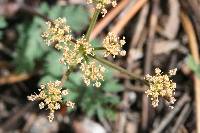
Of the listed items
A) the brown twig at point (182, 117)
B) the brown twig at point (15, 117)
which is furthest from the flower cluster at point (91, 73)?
the brown twig at point (15, 117)

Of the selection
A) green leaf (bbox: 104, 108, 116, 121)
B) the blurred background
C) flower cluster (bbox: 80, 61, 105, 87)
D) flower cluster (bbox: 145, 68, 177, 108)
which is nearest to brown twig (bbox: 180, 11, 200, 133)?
the blurred background

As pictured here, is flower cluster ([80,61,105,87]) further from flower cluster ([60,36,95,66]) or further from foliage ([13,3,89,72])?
foliage ([13,3,89,72])

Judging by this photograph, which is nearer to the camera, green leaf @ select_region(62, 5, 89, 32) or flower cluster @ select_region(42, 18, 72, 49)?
flower cluster @ select_region(42, 18, 72, 49)

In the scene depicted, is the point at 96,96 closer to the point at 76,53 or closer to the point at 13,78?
the point at 13,78

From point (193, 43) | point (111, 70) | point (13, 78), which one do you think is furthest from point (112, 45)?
point (13, 78)

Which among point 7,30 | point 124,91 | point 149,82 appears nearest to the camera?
point 149,82

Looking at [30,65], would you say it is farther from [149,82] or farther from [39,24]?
[149,82]

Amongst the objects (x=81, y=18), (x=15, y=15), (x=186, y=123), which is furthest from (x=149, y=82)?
(x=15, y=15)

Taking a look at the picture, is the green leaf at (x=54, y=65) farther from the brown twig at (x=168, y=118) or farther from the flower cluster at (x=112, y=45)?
the flower cluster at (x=112, y=45)
